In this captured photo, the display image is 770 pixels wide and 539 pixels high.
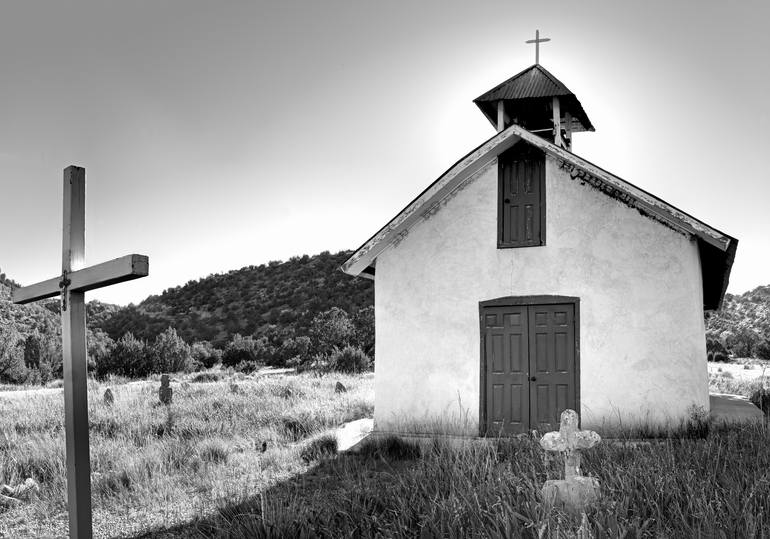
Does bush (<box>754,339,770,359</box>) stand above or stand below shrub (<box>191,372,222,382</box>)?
below

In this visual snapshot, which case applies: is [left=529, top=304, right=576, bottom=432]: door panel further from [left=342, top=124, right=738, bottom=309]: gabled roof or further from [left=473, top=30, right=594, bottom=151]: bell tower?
[left=473, top=30, right=594, bottom=151]: bell tower

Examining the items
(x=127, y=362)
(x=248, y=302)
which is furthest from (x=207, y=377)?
(x=248, y=302)

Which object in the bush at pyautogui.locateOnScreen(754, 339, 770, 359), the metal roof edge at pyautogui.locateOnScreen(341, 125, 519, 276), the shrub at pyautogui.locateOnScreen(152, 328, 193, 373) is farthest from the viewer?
the bush at pyautogui.locateOnScreen(754, 339, 770, 359)

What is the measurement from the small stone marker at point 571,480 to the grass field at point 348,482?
13 cm

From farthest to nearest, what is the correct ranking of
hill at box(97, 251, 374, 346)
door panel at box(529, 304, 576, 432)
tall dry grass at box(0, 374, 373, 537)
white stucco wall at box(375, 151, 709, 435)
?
hill at box(97, 251, 374, 346)
door panel at box(529, 304, 576, 432)
white stucco wall at box(375, 151, 709, 435)
tall dry grass at box(0, 374, 373, 537)

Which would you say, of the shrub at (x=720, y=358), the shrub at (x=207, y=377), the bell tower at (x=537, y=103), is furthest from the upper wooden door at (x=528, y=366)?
the shrub at (x=720, y=358)

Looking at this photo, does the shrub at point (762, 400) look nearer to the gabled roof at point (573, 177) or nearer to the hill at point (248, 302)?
the gabled roof at point (573, 177)

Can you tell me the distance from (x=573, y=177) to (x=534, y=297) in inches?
83.2

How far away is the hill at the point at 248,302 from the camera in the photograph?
5253cm

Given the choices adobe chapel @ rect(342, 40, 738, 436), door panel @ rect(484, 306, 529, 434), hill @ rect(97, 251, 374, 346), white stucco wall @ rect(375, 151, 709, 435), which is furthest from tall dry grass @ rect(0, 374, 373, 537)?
hill @ rect(97, 251, 374, 346)

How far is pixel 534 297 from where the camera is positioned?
477 inches

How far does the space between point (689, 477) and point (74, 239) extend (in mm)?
5476

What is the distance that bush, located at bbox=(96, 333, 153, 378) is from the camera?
3309cm

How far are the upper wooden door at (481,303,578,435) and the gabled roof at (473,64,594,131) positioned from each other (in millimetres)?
4629
